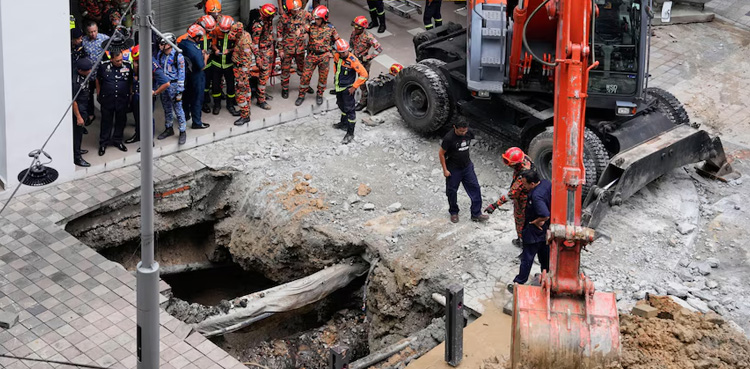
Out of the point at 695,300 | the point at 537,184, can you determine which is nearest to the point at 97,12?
the point at 537,184

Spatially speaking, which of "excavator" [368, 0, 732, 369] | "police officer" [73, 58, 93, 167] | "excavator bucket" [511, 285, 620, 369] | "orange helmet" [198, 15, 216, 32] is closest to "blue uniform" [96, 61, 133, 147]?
"police officer" [73, 58, 93, 167]

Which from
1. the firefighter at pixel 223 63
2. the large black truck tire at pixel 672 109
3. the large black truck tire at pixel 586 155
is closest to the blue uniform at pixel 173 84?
the firefighter at pixel 223 63

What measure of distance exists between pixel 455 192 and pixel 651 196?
269cm

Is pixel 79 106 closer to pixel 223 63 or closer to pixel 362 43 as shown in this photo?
pixel 223 63

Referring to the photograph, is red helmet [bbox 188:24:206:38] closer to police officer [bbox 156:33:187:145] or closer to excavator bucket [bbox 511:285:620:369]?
police officer [bbox 156:33:187:145]

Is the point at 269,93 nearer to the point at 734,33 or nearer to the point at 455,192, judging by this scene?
the point at 455,192

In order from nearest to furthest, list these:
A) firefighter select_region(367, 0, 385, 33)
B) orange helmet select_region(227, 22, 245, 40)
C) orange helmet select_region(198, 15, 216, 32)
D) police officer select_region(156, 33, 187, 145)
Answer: police officer select_region(156, 33, 187, 145), orange helmet select_region(198, 15, 216, 32), orange helmet select_region(227, 22, 245, 40), firefighter select_region(367, 0, 385, 33)

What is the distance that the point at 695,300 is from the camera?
11.1m

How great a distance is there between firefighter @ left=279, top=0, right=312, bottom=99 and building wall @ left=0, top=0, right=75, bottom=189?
12.4 ft

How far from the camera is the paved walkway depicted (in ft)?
34.4

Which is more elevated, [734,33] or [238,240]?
[734,33]

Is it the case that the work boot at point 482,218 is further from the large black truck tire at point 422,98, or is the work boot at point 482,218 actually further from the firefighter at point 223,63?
the firefighter at point 223,63

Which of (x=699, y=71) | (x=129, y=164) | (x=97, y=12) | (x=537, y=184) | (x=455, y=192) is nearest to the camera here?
(x=537, y=184)

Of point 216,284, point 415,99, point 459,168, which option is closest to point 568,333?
point 459,168
